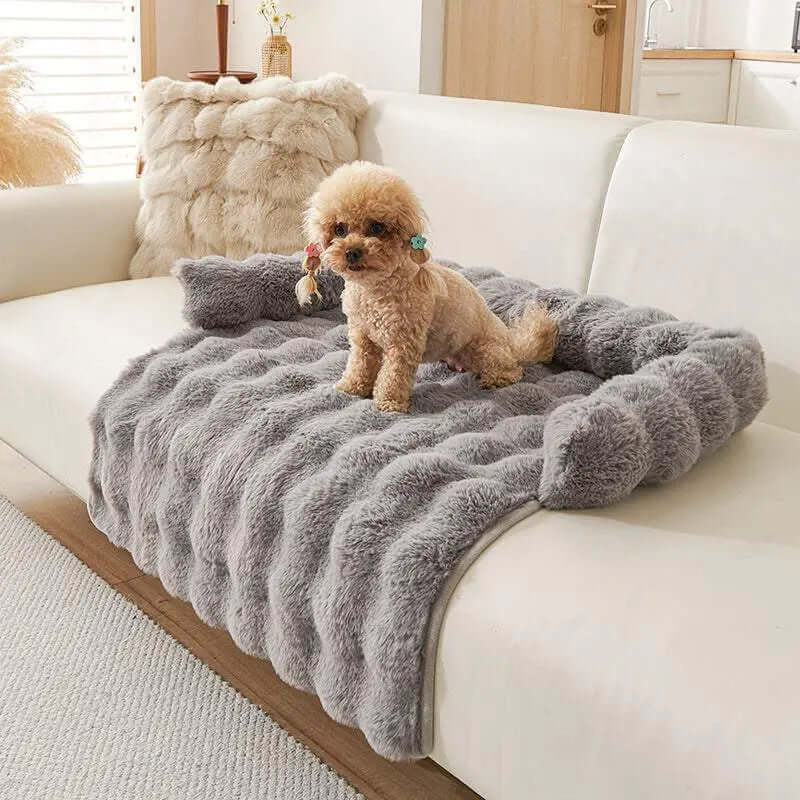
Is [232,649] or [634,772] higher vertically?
[634,772]

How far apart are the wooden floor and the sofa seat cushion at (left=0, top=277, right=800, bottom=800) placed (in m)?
0.33

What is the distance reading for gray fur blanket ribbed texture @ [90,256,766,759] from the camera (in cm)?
127

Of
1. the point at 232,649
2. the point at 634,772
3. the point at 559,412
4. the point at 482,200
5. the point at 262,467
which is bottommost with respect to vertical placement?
the point at 232,649

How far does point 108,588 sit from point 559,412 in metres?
→ 1.08

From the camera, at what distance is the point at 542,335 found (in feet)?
5.95

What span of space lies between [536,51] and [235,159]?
180 centimetres

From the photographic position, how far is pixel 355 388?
1.67 m

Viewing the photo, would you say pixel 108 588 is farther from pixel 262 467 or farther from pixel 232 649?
pixel 262 467

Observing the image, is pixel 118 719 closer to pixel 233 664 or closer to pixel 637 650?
pixel 233 664

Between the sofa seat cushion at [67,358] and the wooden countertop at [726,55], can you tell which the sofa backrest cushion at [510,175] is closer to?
the sofa seat cushion at [67,358]

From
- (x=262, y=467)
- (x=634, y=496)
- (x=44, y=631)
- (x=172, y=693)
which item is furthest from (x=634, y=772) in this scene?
(x=44, y=631)

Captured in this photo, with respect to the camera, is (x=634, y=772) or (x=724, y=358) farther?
(x=724, y=358)

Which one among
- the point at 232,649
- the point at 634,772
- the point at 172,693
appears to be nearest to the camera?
the point at 634,772

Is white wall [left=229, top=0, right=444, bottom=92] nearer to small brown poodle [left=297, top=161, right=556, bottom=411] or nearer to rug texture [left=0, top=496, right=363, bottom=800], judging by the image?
Result: small brown poodle [left=297, top=161, right=556, bottom=411]
